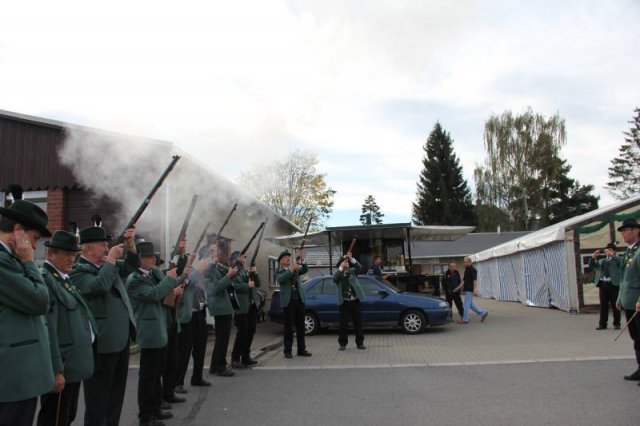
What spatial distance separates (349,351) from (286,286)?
181 centimetres

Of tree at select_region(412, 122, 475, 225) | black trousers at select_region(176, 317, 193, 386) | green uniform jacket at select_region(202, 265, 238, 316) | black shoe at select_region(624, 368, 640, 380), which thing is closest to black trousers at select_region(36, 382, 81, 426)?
black trousers at select_region(176, 317, 193, 386)

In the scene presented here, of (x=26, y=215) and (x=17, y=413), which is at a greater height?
(x=26, y=215)

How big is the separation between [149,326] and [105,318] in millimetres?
907

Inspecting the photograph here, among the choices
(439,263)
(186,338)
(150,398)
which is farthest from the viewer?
(439,263)

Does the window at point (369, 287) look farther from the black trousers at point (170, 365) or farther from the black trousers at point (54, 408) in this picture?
the black trousers at point (54, 408)

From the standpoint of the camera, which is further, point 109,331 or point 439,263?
point 439,263

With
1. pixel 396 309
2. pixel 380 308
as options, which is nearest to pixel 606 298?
pixel 396 309

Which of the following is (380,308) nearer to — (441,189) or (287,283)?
(287,283)

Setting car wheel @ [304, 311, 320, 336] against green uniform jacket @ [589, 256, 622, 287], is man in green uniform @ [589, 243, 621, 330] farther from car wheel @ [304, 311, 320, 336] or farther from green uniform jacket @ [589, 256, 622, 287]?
car wheel @ [304, 311, 320, 336]

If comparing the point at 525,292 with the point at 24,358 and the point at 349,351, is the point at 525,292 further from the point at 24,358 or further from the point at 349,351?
the point at 24,358

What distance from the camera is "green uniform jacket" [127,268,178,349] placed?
5.09m

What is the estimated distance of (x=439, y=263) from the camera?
Result: 41.3 m

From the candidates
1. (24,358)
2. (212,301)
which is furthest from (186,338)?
(24,358)

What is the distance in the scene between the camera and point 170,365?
19.4 ft
